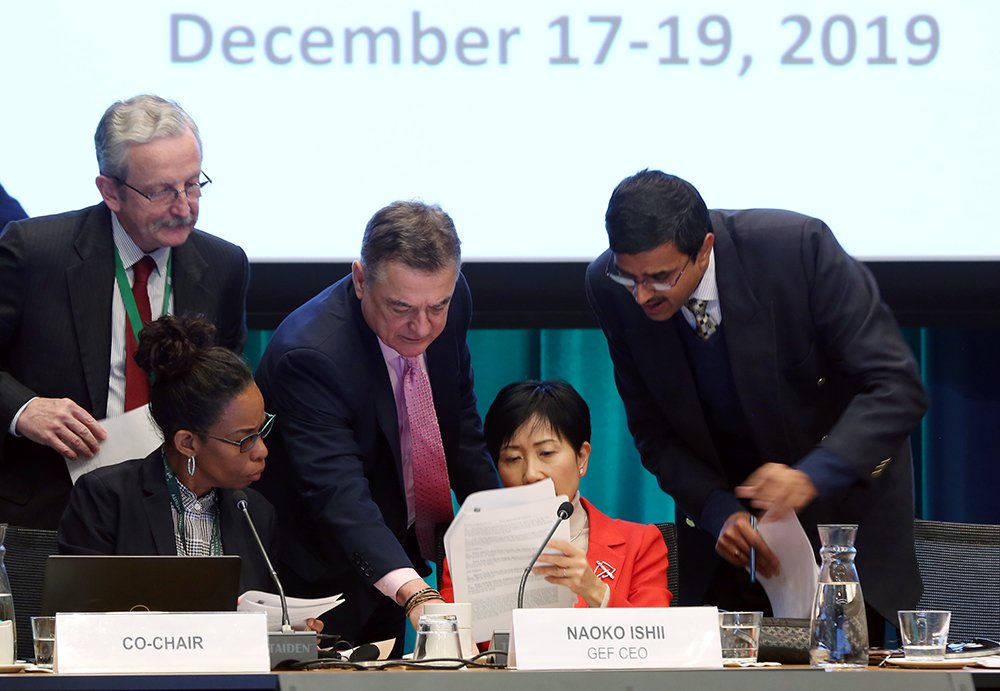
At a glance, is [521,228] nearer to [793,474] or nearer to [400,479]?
[400,479]

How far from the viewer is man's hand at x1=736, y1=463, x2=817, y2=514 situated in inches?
83.4

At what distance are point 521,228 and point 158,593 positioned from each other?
1635mm

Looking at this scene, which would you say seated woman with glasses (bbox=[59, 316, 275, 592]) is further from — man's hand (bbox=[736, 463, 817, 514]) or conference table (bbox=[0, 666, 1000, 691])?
man's hand (bbox=[736, 463, 817, 514])

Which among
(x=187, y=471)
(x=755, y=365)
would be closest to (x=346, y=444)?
(x=187, y=471)

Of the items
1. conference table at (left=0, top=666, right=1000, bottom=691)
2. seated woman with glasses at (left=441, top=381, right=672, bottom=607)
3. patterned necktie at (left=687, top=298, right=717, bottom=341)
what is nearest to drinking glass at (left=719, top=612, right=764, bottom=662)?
conference table at (left=0, top=666, right=1000, bottom=691)

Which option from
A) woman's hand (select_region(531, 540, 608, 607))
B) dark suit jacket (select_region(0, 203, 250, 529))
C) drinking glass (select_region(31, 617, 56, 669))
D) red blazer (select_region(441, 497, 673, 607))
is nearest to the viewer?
drinking glass (select_region(31, 617, 56, 669))

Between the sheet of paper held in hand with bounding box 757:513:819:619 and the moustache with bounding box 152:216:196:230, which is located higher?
the moustache with bounding box 152:216:196:230

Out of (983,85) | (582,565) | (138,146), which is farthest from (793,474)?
(983,85)

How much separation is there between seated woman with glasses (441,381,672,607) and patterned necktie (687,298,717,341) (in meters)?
0.31

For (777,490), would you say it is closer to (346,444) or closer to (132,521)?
(346,444)

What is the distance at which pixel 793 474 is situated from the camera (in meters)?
2.13

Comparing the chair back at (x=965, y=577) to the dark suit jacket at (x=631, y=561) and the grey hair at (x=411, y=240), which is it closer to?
the dark suit jacket at (x=631, y=561)

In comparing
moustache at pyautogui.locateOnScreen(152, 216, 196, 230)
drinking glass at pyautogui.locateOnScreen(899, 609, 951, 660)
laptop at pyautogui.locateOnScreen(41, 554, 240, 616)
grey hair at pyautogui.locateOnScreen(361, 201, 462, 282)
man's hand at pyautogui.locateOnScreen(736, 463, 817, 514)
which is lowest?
drinking glass at pyautogui.locateOnScreen(899, 609, 951, 660)

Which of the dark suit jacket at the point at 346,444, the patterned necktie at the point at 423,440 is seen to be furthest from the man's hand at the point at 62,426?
the patterned necktie at the point at 423,440
